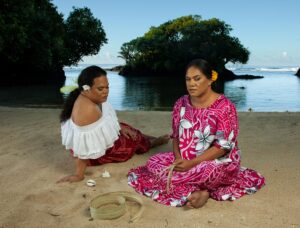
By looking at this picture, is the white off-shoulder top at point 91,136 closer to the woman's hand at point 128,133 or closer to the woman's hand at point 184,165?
the woman's hand at point 128,133

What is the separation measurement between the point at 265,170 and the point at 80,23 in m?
36.1

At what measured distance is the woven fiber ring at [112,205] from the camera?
3102 millimetres

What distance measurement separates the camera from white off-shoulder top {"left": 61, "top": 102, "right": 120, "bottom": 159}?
4055mm

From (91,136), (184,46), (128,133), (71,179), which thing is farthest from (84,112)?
(184,46)

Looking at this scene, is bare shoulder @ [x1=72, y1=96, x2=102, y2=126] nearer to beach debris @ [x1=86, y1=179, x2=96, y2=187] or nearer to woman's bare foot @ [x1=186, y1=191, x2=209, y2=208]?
beach debris @ [x1=86, y1=179, x2=96, y2=187]

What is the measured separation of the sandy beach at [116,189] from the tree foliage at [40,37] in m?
11.6

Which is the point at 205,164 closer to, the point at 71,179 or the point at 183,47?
Result: the point at 71,179

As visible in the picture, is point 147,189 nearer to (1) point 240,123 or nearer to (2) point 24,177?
(2) point 24,177

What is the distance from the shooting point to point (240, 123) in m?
7.49

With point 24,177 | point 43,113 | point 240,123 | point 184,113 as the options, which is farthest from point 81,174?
point 43,113

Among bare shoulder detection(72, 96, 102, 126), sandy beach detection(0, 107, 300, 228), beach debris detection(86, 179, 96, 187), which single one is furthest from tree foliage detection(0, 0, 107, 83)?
beach debris detection(86, 179, 96, 187)

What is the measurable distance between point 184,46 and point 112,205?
51.2 meters

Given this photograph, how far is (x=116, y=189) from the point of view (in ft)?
12.6

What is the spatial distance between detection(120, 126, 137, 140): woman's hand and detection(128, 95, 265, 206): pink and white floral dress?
3.58ft
